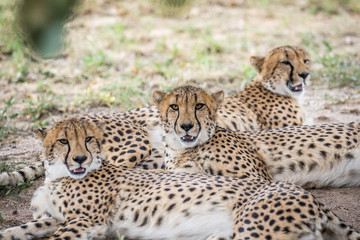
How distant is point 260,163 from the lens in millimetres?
3459

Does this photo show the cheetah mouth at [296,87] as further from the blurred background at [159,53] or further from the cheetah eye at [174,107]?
the cheetah eye at [174,107]

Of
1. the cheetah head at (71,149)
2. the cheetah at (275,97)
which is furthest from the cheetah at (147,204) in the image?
the cheetah at (275,97)

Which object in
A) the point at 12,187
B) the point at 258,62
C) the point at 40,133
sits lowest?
the point at 12,187

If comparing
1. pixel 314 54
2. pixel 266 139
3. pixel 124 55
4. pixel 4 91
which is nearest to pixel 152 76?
pixel 124 55

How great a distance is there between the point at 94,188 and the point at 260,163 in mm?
1155

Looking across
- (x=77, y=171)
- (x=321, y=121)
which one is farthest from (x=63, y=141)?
(x=321, y=121)

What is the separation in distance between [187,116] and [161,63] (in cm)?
330

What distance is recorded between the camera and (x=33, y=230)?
2.84 m

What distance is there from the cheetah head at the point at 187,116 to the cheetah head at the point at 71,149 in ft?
1.90

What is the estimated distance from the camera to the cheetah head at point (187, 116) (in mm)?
3328

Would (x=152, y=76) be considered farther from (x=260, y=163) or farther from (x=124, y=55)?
(x=260, y=163)

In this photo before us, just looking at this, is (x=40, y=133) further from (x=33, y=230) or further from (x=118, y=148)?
(x=118, y=148)

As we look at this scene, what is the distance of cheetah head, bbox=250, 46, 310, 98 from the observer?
4.48 metres

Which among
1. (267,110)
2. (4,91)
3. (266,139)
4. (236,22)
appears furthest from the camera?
(236,22)
